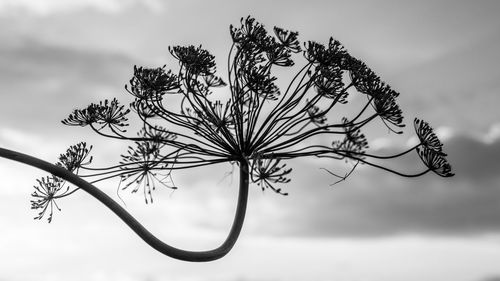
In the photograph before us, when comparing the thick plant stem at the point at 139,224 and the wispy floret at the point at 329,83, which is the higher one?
the wispy floret at the point at 329,83

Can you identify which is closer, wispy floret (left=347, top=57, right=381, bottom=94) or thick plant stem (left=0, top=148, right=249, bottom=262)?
thick plant stem (left=0, top=148, right=249, bottom=262)

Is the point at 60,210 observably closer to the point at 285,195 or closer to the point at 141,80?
the point at 141,80

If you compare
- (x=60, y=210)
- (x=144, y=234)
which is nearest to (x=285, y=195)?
(x=144, y=234)

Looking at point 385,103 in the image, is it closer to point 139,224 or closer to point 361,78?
point 361,78

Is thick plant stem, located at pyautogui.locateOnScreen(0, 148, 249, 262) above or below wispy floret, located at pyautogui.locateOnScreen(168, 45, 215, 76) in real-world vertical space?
below

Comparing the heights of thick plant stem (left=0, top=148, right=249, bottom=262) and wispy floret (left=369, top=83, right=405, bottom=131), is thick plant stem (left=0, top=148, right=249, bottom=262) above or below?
below

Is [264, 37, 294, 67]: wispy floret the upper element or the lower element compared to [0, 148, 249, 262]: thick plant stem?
upper

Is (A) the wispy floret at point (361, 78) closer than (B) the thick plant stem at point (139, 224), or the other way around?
(B) the thick plant stem at point (139, 224)

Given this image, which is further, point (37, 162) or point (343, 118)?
point (343, 118)

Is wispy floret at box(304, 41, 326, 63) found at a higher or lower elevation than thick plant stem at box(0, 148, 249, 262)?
higher
